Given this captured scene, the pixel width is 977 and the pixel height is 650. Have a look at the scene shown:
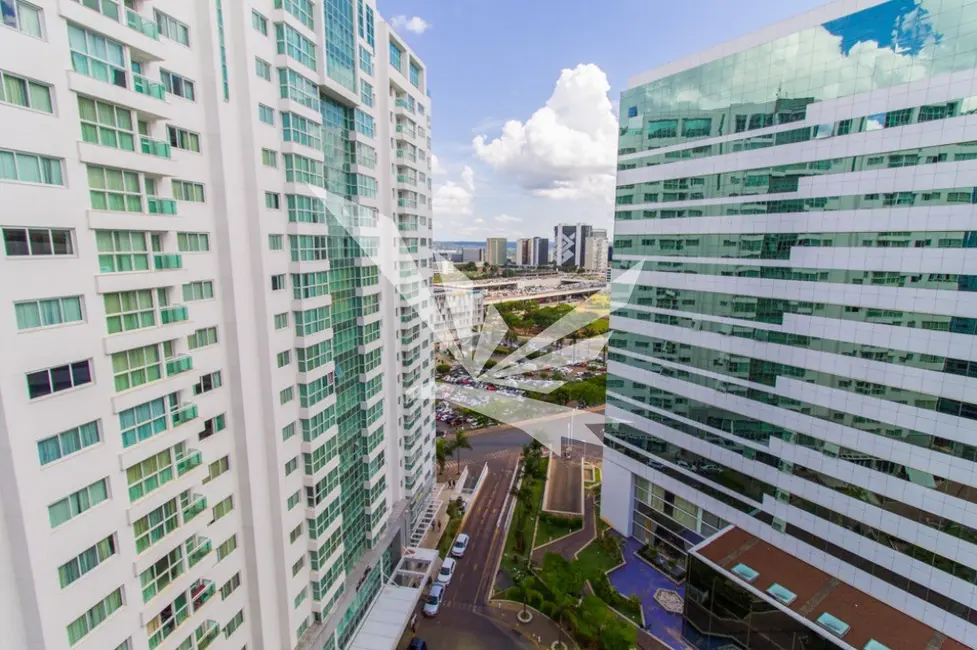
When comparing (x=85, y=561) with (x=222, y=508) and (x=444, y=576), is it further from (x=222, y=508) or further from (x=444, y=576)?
(x=444, y=576)

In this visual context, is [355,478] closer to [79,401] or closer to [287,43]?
[79,401]

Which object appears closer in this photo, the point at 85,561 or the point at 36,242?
the point at 36,242

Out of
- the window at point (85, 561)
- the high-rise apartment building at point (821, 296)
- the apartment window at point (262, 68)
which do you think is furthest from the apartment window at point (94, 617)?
the high-rise apartment building at point (821, 296)

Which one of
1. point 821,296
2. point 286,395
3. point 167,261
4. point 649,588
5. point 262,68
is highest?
point 262,68

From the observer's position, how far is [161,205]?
7.58 m

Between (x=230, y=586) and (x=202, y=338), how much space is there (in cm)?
512

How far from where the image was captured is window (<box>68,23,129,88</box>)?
20.4 ft

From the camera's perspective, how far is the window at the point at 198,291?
815 centimetres

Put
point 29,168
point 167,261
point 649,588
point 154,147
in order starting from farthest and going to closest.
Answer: point 649,588 → point 167,261 → point 154,147 → point 29,168

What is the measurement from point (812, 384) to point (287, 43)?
51.5ft

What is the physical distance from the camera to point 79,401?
6.33 m

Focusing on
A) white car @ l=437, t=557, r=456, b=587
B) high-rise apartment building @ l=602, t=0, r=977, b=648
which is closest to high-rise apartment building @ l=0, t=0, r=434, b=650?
white car @ l=437, t=557, r=456, b=587

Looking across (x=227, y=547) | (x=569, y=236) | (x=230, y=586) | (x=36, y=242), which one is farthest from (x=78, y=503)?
(x=569, y=236)

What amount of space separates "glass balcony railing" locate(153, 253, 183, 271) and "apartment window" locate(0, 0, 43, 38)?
3.08 metres
